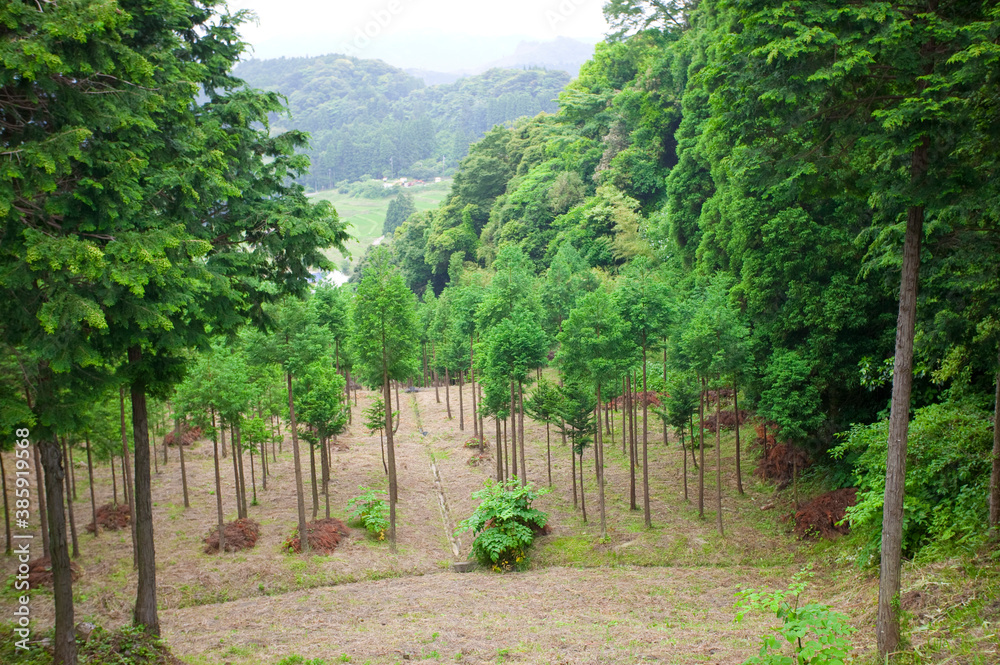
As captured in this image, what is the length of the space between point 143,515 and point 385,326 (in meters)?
12.8

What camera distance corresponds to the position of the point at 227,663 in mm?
12195

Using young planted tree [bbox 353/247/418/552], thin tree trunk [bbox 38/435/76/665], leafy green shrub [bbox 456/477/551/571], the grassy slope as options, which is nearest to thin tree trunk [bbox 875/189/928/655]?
thin tree trunk [bbox 38/435/76/665]

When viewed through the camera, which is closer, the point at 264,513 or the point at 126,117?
the point at 126,117

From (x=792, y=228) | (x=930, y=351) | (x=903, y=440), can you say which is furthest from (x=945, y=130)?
(x=792, y=228)

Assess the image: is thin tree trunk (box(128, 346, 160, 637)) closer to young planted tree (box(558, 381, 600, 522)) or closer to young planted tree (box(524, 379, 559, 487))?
young planted tree (box(558, 381, 600, 522))

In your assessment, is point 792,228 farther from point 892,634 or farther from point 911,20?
point 892,634

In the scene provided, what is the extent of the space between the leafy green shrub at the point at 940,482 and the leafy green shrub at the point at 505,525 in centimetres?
1110

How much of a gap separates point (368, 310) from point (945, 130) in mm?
19332

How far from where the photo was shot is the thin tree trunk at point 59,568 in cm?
983

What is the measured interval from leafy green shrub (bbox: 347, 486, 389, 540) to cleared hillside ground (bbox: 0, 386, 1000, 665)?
0.60 meters

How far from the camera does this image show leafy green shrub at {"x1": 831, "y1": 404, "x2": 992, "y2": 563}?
12562 millimetres

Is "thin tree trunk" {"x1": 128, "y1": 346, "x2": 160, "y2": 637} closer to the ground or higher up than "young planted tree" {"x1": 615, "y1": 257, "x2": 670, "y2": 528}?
closer to the ground

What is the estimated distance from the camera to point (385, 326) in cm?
2439

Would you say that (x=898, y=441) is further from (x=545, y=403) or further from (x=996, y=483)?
(x=545, y=403)
